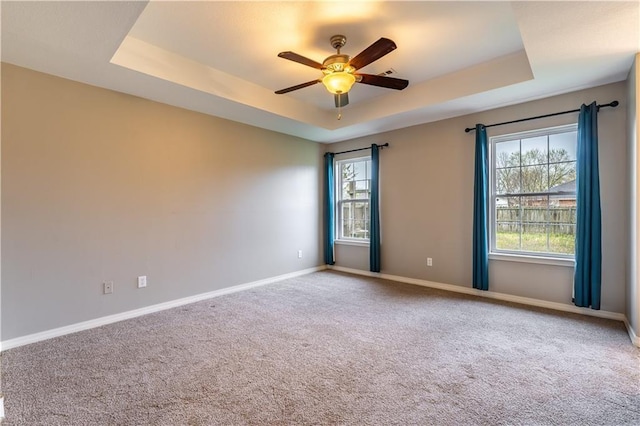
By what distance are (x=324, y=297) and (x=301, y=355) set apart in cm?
160

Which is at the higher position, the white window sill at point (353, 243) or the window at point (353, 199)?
the window at point (353, 199)

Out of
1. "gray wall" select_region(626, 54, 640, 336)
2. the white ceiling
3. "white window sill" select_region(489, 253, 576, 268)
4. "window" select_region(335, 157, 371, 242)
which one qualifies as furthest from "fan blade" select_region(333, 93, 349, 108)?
"white window sill" select_region(489, 253, 576, 268)

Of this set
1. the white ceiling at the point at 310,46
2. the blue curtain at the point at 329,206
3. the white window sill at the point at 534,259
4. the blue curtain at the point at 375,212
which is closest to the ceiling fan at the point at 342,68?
the white ceiling at the point at 310,46

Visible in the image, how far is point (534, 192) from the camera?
3773 millimetres

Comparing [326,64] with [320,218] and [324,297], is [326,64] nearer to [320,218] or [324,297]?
[324,297]

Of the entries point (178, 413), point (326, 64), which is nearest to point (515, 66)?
point (326, 64)

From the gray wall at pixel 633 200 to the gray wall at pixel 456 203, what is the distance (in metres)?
0.20

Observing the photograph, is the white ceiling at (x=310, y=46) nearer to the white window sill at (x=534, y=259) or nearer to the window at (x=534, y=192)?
the window at (x=534, y=192)

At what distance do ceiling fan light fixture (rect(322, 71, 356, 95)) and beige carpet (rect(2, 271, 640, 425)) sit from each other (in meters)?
2.31

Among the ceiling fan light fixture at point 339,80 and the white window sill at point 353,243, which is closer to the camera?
the ceiling fan light fixture at point 339,80

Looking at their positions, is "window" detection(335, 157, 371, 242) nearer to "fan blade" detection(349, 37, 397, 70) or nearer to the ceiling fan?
the ceiling fan

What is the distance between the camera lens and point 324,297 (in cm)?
408

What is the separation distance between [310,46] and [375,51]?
920 millimetres

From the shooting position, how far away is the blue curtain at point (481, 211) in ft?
13.0
